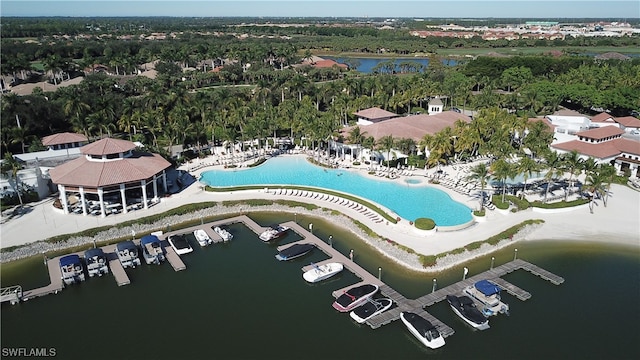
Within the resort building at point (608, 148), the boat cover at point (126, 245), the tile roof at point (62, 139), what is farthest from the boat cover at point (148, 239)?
the resort building at point (608, 148)

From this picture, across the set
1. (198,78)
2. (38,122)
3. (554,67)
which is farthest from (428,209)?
(554,67)

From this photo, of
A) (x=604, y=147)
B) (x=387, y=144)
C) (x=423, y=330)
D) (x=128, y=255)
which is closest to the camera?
(x=423, y=330)

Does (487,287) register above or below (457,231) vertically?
below

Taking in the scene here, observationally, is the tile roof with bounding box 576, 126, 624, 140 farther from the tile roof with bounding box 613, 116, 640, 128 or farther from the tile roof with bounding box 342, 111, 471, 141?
the tile roof with bounding box 342, 111, 471, 141

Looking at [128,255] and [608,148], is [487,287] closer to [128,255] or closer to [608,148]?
[128,255]

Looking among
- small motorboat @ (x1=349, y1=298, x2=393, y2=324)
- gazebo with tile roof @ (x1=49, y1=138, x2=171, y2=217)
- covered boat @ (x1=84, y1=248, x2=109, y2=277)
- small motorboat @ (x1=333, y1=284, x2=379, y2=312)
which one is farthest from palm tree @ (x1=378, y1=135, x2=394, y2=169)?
covered boat @ (x1=84, y1=248, x2=109, y2=277)

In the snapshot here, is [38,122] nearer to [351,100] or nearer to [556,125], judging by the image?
[351,100]

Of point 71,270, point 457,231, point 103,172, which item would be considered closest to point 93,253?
point 71,270
